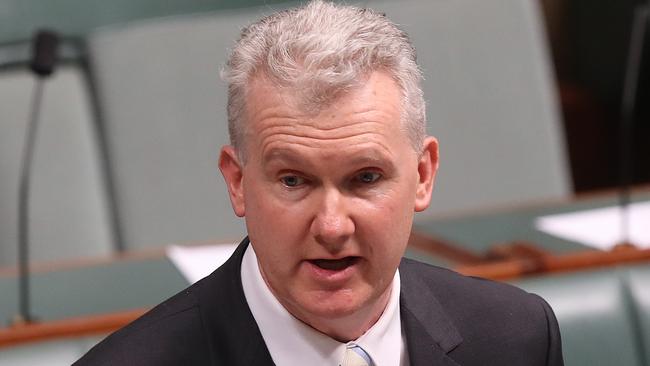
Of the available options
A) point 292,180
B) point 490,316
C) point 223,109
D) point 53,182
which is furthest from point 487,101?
point 292,180

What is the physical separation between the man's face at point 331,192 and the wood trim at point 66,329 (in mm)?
596

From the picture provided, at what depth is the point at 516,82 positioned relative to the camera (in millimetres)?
2924

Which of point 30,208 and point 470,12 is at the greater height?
point 470,12

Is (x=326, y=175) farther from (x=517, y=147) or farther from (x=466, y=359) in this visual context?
(x=517, y=147)

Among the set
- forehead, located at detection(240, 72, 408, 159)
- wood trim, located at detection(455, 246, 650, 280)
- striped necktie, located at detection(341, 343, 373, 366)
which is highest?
forehead, located at detection(240, 72, 408, 159)

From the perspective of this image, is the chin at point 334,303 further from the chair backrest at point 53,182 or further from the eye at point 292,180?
the chair backrest at point 53,182

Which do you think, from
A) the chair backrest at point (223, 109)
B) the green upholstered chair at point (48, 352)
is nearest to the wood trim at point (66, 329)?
the green upholstered chair at point (48, 352)

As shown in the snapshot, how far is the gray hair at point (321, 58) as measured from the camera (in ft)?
3.06

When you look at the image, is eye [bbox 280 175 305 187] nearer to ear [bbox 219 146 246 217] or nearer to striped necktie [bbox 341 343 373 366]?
ear [bbox 219 146 246 217]

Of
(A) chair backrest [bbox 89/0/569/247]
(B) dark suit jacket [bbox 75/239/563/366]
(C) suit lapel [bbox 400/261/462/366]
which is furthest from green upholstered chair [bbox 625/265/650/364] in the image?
(A) chair backrest [bbox 89/0/569/247]

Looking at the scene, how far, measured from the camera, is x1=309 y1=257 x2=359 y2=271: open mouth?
3.17ft

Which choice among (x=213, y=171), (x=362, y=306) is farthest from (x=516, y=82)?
(x=362, y=306)

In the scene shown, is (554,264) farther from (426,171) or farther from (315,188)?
(315,188)

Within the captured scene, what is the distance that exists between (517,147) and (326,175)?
2009mm
